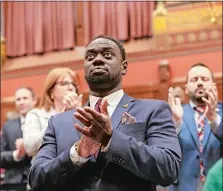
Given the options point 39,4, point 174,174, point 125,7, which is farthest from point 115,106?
point 39,4

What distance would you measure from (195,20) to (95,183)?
3080mm

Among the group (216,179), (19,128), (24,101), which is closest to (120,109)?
(216,179)

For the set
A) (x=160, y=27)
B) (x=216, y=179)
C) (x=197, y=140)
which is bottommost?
(x=197, y=140)

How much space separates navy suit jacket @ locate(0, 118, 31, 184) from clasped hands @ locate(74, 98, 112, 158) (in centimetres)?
114

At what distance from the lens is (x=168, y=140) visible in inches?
45.8

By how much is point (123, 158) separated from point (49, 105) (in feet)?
2.98

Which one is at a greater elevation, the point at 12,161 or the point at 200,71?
the point at 200,71

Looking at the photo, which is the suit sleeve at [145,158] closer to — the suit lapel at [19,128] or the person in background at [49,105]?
the person in background at [49,105]

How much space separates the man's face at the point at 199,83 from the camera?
1995 mm

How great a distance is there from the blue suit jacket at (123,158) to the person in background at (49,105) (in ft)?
1.93

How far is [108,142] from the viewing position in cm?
109

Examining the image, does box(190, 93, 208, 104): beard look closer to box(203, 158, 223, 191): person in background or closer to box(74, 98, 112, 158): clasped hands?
box(74, 98, 112, 158): clasped hands

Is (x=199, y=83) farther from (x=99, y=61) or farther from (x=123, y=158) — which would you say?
(x=123, y=158)

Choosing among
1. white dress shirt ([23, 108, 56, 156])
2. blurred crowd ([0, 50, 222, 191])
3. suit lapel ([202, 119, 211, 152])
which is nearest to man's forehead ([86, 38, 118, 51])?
blurred crowd ([0, 50, 222, 191])
